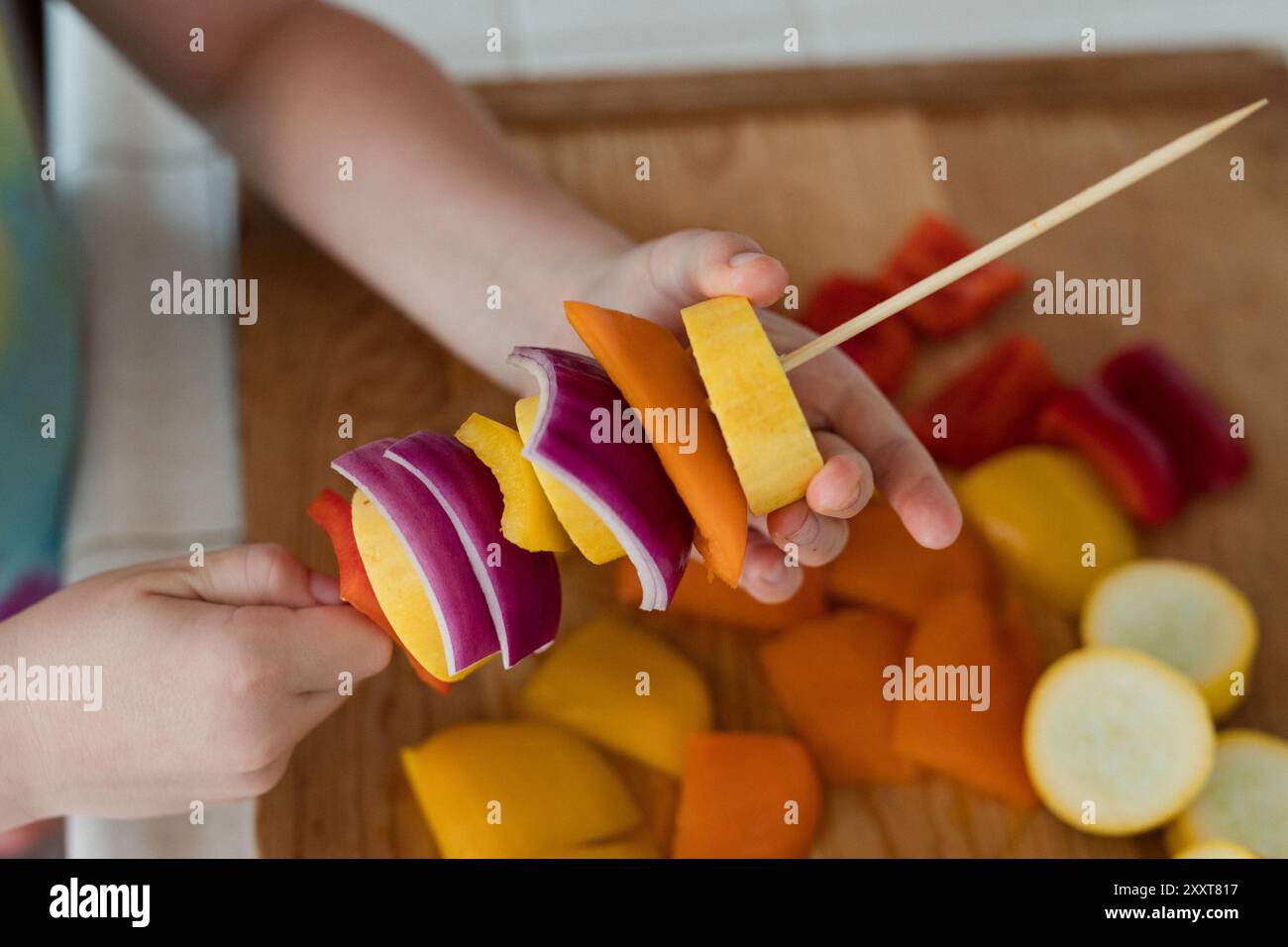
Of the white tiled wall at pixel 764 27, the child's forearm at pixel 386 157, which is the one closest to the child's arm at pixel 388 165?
the child's forearm at pixel 386 157

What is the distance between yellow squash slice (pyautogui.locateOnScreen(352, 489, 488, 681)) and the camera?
0.84 metres

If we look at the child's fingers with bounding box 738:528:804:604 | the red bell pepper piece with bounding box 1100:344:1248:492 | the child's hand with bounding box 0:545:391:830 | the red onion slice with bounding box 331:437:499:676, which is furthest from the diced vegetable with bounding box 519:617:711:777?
the red bell pepper piece with bounding box 1100:344:1248:492

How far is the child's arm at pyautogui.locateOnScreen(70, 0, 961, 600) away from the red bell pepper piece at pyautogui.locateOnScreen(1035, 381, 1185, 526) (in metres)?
0.38

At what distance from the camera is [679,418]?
79cm

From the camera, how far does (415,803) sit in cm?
117

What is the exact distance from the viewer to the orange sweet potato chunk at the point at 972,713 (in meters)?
1.19

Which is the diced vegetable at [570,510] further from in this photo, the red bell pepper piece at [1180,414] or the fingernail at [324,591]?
the red bell pepper piece at [1180,414]

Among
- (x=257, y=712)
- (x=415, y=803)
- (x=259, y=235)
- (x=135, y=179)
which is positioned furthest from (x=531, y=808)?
(x=135, y=179)

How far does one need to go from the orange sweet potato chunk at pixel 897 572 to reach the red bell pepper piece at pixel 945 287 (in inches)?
12.5
